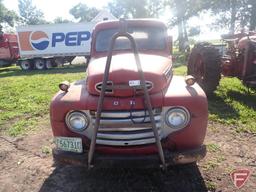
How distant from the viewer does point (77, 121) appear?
14.4 feet

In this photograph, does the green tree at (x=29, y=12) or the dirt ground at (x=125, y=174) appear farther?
the green tree at (x=29, y=12)

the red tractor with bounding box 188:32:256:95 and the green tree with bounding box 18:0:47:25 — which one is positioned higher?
the green tree with bounding box 18:0:47:25

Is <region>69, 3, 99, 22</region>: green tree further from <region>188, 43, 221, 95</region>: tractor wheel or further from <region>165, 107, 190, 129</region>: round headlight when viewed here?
<region>165, 107, 190, 129</region>: round headlight

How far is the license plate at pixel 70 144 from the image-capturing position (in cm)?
430

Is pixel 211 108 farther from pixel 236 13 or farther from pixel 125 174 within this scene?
pixel 236 13

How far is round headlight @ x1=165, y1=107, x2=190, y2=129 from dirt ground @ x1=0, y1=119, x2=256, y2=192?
0.79 meters

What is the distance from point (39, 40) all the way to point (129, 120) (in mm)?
20821

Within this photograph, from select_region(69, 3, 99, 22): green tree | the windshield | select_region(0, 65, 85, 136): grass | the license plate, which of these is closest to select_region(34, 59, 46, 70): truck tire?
select_region(0, 65, 85, 136): grass

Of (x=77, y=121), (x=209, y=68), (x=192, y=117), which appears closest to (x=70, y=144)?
(x=77, y=121)

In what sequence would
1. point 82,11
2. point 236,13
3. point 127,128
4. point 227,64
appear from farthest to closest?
point 82,11 < point 236,13 < point 227,64 < point 127,128

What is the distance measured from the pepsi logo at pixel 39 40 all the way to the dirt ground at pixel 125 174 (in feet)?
60.9

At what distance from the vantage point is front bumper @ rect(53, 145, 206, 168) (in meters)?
4.10

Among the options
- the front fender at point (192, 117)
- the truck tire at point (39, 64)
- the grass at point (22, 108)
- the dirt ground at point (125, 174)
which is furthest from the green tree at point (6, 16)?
the front fender at point (192, 117)

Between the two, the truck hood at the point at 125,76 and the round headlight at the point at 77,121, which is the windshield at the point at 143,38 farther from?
the round headlight at the point at 77,121
